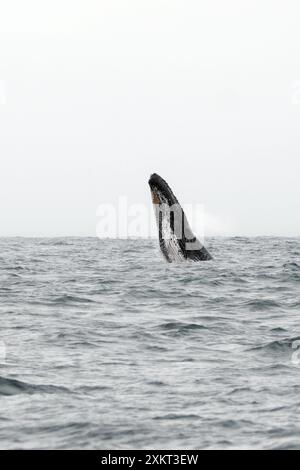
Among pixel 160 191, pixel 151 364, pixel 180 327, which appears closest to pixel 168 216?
pixel 160 191

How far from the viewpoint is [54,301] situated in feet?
66.1

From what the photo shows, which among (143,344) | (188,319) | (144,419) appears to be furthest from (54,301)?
(144,419)

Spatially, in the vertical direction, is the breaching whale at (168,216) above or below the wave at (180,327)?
above

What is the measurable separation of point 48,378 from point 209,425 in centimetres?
308

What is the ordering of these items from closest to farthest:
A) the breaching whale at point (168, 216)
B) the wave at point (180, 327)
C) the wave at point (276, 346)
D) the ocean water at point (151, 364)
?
the ocean water at point (151, 364) < the wave at point (276, 346) < the wave at point (180, 327) < the breaching whale at point (168, 216)

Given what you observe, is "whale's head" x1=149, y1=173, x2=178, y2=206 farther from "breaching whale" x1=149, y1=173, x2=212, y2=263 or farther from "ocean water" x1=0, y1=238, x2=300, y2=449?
"ocean water" x1=0, y1=238, x2=300, y2=449

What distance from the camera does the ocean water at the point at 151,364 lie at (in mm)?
9516

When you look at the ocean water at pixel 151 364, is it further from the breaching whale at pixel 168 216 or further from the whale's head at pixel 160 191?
the whale's head at pixel 160 191

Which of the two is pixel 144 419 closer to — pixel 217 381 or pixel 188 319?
pixel 217 381

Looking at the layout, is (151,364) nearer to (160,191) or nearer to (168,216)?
(168,216)

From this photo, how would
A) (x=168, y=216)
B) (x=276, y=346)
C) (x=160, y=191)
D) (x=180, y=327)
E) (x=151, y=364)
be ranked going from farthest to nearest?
(x=160, y=191) < (x=168, y=216) < (x=180, y=327) < (x=276, y=346) < (x=151, y=364)

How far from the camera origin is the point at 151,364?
12.9 metres

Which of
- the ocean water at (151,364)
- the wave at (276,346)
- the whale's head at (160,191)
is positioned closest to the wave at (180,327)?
the ocean water at (151,364)

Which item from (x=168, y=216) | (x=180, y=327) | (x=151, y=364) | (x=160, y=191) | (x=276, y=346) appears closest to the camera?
(x=151, y=364)
